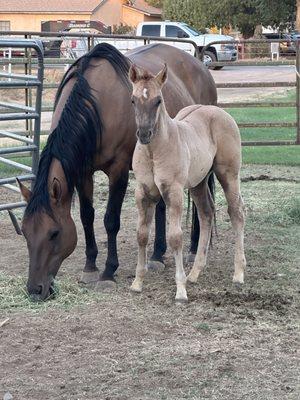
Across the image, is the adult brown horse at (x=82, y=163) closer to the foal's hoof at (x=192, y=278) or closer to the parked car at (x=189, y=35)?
the foal's hoof at (x=192, y=278)

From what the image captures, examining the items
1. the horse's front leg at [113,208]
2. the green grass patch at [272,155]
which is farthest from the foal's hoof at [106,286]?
the green grass patch at [272,155]

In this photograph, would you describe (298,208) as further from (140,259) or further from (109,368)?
(109,368)

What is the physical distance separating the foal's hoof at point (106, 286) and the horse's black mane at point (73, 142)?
78 centimetres

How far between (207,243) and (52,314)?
5.12 ft

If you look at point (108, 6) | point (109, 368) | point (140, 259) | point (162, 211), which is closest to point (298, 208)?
point (162, 211)

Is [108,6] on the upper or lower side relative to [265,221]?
upper

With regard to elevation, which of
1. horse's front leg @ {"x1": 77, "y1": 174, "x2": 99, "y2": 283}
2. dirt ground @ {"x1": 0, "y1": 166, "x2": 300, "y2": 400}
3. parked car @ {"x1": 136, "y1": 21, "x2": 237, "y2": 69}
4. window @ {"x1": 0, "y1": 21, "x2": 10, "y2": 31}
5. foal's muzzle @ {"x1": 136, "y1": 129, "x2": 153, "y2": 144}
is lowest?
dirt ground @ {"x1": 0, "y1": 166, "x2": 300, "y2": 400}

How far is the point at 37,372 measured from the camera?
A: 451 centimetres

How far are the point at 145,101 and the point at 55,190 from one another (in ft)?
2.91

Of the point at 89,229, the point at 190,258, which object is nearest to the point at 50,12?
the point at 190,258

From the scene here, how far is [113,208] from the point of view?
20.9 feet

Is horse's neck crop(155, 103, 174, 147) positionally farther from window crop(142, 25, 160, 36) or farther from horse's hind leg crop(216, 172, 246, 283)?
window crop(142, 25, 160, 36)

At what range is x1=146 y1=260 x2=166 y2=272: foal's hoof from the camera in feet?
22.4

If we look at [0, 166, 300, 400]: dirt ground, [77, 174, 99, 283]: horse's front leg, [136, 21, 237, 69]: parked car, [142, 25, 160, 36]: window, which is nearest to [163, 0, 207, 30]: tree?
[142, 25, 160, 36]: window
